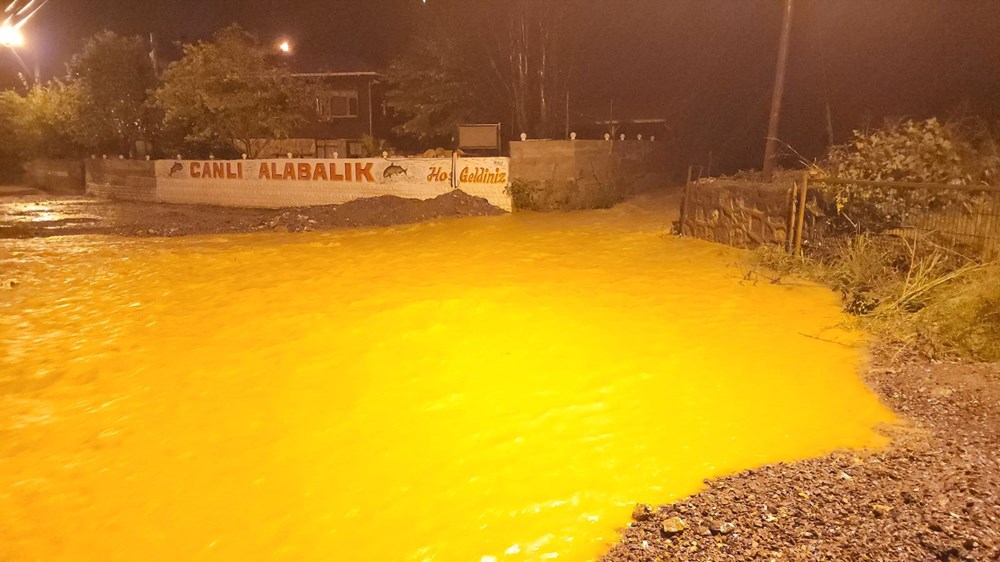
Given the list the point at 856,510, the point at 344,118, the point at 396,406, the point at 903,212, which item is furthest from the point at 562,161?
the point at 344,118

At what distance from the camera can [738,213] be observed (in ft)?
36.9

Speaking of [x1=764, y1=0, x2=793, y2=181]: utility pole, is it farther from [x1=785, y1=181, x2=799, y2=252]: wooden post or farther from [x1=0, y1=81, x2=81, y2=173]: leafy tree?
[x1=0, y1=81, x2=81, y2=173]: leafy tree

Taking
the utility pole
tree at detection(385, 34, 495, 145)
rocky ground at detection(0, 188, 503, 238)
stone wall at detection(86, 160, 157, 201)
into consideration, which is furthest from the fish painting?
stone wall at detection(86, 160, 157, 201)

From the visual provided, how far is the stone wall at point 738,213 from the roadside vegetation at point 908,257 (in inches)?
22.6

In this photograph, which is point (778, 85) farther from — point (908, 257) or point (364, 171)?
point (364, 171)

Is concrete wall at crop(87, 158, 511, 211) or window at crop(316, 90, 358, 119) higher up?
window at crop(316, 90, 358, 119)

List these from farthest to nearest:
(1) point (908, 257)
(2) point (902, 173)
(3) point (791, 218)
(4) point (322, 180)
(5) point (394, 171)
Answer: (4) point (322, 180) → (5) point (394, 171) → (3) point (791, 218) → (2) point (902, 173) → (1) point (908, 257)

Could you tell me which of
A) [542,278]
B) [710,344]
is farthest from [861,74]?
[710,344]

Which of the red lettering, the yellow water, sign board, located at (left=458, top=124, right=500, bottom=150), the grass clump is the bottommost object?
the yellow water

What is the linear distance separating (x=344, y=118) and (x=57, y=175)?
1174 cm

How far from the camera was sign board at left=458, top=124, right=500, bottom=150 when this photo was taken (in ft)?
59.8

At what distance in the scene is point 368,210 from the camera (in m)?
16.5

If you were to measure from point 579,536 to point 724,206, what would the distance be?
357 inches

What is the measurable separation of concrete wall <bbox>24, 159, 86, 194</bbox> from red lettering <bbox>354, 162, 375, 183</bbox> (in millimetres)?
14442
